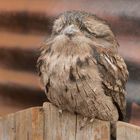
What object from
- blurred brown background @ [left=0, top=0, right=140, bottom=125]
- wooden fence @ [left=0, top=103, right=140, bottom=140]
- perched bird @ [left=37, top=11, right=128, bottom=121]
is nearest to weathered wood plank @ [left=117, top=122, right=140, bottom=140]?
wooden fence @ [left=0, top=103, right=140, bottom=140]

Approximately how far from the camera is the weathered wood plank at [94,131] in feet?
13.6

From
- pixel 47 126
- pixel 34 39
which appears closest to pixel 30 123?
pixel 47 126

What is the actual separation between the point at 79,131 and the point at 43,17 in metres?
1.25

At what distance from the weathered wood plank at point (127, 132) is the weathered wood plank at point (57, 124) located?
1.27ft

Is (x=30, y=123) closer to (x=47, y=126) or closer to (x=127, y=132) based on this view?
(x=47, y=126)

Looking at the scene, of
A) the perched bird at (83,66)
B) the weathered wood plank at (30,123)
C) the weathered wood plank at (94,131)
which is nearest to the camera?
the weathered wood plank at (94,131)

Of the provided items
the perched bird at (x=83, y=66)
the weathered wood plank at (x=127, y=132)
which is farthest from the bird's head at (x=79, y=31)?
the weathered wood plank at (x=127, y=132)

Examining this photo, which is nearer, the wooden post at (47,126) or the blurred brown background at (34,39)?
the wooden post at (47,126)

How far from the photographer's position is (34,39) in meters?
5.39

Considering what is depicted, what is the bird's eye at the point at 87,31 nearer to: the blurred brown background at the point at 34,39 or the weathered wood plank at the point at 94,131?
the weathered wood plank at the point at 94,131

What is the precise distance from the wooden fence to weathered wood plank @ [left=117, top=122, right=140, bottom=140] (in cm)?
13

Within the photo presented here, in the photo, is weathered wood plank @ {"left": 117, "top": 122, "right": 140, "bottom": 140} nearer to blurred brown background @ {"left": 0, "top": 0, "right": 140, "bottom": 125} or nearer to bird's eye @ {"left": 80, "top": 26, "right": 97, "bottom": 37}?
bird's eye @ {"left": 80, "top": 26, "right": 97, "bottom": 37}

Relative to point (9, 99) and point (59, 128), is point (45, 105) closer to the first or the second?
point (59, 128)

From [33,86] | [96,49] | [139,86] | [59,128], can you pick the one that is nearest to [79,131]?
[59,128]
